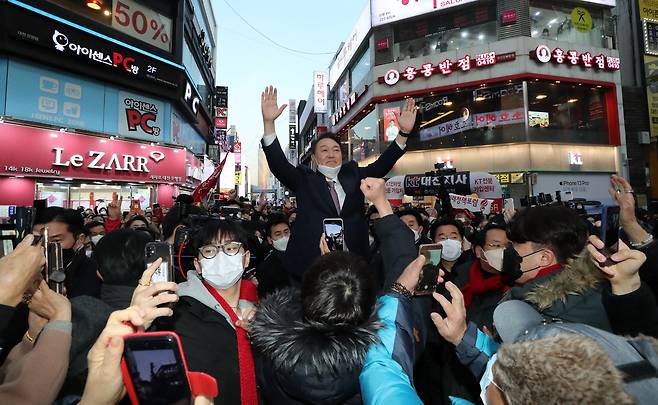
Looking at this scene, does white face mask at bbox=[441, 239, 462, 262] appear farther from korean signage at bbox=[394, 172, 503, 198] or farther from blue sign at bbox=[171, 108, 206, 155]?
blue sign at bbox=[171, 108, 206, 155]

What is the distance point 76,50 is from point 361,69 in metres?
22.7

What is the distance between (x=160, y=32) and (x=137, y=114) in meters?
4.32

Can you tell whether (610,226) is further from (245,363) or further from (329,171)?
(245,363)

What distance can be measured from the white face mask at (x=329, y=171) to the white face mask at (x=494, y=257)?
1567mm

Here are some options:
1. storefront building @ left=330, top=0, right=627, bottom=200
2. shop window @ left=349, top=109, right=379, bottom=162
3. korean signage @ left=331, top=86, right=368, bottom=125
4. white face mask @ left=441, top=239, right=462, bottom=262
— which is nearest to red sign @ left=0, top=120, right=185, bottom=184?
white face mask @ left=441, top=239, right=462, bottom=262

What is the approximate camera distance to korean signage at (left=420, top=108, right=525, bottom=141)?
72.2 ft

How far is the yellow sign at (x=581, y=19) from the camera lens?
23266mm

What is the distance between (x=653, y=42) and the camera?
22375 millimetres

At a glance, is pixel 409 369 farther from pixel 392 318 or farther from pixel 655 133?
pixel 655 133

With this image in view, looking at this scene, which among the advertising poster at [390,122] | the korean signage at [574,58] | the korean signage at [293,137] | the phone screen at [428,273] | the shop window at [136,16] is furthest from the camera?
the korean signage at [293,137]

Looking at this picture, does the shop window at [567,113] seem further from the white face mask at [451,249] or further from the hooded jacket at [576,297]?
the hooded jacket at [576,297]

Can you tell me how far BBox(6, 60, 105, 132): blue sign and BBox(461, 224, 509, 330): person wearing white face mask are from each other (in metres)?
14.7

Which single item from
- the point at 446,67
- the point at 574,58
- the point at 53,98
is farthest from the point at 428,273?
the point at 574,58

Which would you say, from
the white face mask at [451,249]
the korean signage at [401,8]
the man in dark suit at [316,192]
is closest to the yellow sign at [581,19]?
the korean signage at [401,8]
